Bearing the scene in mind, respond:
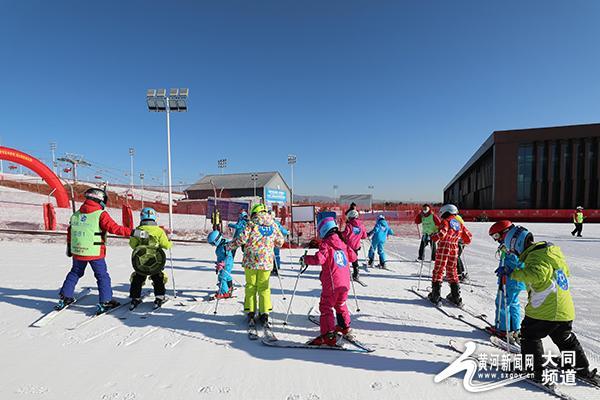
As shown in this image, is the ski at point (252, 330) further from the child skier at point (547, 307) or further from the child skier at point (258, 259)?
the child skier at point (547, 307)

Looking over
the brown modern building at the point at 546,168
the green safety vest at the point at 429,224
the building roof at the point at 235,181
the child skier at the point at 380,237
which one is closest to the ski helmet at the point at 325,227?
the child skier at the point at 380,237

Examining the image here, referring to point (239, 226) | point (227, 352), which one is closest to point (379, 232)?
point (239, 226)

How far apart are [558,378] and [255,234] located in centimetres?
356

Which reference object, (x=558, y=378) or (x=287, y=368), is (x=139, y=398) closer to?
(x=287, y=368)

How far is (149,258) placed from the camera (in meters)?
4.29

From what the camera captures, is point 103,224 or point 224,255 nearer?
point 103,224

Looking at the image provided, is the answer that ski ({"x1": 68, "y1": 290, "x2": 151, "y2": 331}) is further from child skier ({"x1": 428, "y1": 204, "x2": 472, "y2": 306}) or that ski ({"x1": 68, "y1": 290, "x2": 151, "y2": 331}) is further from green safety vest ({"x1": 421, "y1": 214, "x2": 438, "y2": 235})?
green safety vest ({"x1": 421, "y1": 214, "x2": 438, "y2": 235})

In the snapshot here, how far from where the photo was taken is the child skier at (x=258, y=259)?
3.67 m

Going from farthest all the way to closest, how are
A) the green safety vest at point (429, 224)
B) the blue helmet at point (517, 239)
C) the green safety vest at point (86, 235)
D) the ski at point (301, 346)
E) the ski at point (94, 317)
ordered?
the green safety vest at point (429, 224) → the green safety vest at point (86, 235) → the ski at point (94, 317) → the ski at point (301, 346) → the blue helmet at point (517, 239)

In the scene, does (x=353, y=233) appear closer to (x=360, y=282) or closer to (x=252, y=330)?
(x=360, y=282)

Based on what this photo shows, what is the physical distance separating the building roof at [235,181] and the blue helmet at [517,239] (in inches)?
1769

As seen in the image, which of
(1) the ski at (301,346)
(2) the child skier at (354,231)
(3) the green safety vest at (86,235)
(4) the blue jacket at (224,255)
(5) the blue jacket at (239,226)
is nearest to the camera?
(1) the ski at (301,346)

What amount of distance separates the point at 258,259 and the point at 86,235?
105 inches

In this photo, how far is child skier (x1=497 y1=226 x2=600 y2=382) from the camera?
2.48 m
